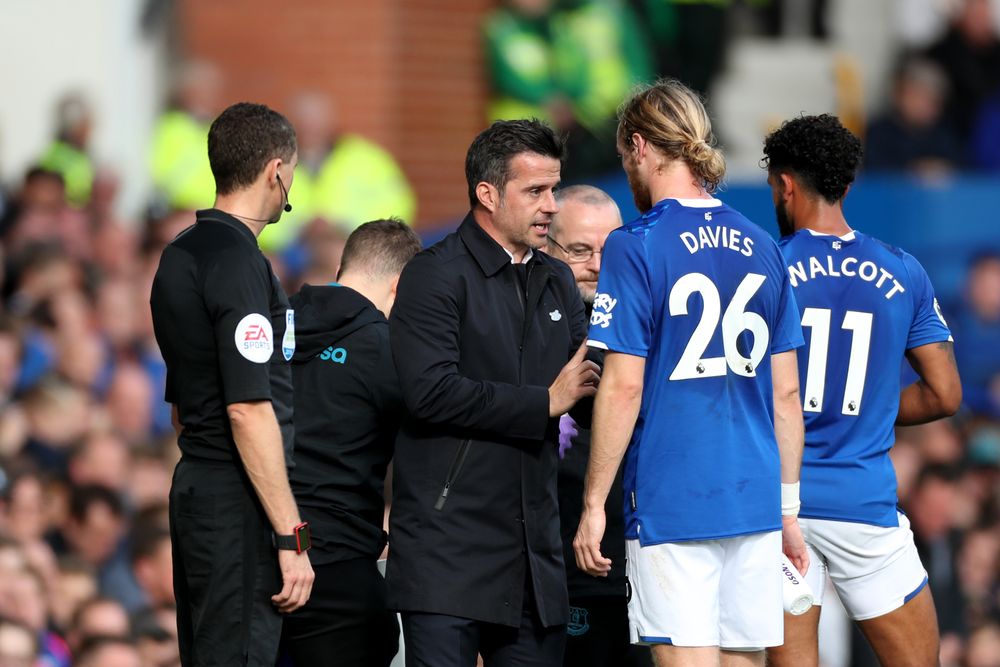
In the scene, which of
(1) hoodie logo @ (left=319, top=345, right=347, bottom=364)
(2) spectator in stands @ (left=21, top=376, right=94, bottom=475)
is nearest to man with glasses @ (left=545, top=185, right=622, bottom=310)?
(1) hoodie logo @ (left=319, top=345, right=347, bottom=364)

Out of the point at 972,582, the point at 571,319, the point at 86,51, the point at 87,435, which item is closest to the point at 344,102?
the point at 86,51

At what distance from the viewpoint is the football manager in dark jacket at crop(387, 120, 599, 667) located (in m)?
4.84

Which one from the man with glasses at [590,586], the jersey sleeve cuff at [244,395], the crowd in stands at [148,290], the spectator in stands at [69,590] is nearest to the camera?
the jersey sleeve cuff at [244,395]

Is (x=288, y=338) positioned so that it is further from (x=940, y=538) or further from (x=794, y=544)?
(x=940, y=538)

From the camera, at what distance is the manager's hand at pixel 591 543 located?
478cm

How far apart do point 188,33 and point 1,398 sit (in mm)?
5001

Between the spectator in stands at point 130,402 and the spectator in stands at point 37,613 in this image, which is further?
the spectator in stands at point 130,402

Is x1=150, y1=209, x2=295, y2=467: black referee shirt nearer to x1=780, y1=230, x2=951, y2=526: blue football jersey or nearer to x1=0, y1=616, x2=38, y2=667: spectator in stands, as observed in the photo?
x1=780, y1=230, x2=951, y2=526: blue football jersey

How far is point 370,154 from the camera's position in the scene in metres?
11.9

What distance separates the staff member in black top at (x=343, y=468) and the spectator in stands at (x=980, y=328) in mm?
5867

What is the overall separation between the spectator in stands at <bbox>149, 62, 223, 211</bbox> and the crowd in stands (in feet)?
0.05

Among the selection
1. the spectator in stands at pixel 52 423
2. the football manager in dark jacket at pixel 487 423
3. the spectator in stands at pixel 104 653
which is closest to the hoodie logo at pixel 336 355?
the football manager in dark jacket at pixel 487 423

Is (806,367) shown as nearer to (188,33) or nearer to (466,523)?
(466,523)

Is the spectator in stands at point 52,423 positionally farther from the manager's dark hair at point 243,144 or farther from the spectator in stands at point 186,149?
the manager's dark hair at point 243,144
